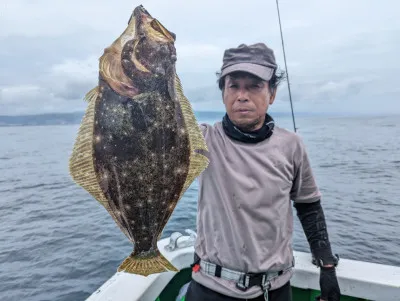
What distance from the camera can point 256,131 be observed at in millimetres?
2605

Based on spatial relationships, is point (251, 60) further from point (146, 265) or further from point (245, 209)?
point (146, 265)

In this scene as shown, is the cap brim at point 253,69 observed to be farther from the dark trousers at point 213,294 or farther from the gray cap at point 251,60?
the dark trousers at point 213,294

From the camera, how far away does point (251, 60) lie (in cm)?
246

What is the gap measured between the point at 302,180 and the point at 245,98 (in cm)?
89

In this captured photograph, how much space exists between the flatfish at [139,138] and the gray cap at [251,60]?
653mm

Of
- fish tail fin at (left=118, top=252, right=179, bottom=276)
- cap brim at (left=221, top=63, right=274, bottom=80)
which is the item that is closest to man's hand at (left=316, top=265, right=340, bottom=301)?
fish tail fin at (left=118, top=252, right=179, bottom=276)

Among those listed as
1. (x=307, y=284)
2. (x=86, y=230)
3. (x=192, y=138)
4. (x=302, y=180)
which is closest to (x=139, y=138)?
(x=192, y=138)

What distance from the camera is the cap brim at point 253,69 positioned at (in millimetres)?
2402

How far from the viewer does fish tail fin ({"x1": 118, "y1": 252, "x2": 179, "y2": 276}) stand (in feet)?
6.43

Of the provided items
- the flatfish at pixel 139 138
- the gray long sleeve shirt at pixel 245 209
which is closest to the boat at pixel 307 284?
the gray long sleeve shirt at pixel 245 209

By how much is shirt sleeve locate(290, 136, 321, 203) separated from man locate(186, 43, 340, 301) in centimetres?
1

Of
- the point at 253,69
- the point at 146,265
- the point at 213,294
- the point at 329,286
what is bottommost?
the point at 329,286

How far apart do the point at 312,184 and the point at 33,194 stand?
18815 mm

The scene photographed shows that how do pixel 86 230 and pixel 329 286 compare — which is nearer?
pixel 329 286
